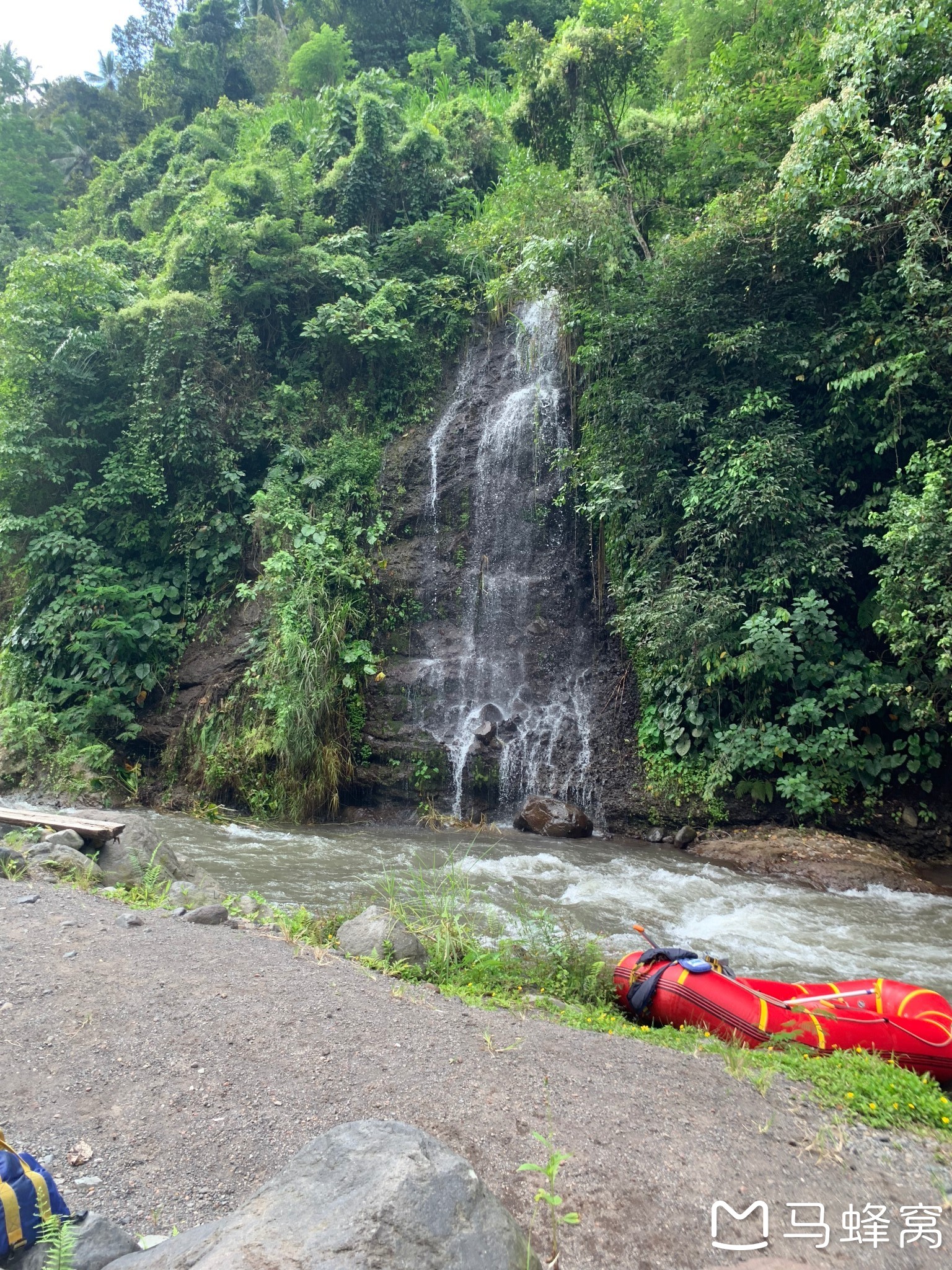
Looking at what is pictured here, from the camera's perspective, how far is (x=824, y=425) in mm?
8727

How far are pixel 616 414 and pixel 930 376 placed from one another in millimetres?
3780

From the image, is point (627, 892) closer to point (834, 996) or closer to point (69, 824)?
point (834, 996)

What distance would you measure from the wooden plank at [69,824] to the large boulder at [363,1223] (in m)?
4.66

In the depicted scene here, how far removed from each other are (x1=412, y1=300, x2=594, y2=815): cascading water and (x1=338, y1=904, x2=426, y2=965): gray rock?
5166 mm

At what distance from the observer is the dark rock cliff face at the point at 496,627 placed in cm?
973

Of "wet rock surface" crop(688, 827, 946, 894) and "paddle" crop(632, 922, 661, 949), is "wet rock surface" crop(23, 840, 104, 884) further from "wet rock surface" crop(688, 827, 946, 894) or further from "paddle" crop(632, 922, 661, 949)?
"wet rock surface" crop(688, 827, 946, 894)

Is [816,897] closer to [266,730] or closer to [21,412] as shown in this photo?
[266,730]

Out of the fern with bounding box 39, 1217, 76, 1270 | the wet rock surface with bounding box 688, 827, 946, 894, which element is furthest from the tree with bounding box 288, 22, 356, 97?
the fern with bounding box 39, 1217, 76, 1270

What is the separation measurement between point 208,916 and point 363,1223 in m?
3.28

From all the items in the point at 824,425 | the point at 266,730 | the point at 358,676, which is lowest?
the point at 266,730

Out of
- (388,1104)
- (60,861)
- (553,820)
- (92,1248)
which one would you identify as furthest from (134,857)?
(553,820)

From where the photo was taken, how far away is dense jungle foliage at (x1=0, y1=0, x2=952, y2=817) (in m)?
7.94

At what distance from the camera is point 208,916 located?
15.0ft

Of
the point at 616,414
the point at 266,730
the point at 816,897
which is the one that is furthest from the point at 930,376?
the point at 266,730
